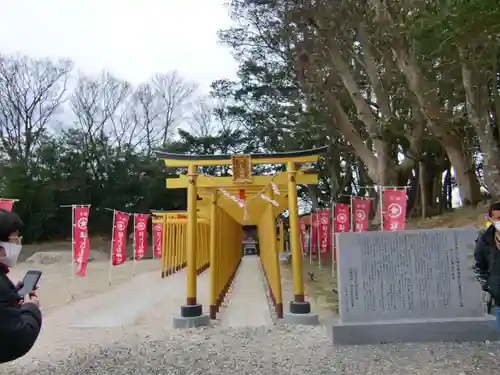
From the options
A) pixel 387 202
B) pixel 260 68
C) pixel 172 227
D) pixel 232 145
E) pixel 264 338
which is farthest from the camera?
pixel 232 145

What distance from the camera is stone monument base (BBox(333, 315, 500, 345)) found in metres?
4.78

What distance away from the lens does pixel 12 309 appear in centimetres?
189

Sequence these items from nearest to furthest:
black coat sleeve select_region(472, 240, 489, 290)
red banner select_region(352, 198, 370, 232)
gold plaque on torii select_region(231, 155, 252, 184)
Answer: black coat sleeve select_region(472, 240, 489, 290)
gold plaque on torii select_region(231, 155, 252, 184)
red banner select_region(352, 198, 370, 232)

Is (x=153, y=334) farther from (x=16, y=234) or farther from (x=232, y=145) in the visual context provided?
(x=232, y=145)

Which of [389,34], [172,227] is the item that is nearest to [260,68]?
[172,227]

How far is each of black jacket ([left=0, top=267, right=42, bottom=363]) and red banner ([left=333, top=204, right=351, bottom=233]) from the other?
1400 centimetres

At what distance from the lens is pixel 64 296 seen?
12484mm

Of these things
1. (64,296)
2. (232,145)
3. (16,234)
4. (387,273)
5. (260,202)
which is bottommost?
(64,296)

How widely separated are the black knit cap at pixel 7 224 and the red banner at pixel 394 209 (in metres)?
10.1

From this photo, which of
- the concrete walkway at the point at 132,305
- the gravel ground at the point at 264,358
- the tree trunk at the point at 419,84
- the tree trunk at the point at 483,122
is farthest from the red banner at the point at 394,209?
the gravel ground at the point at 264,358

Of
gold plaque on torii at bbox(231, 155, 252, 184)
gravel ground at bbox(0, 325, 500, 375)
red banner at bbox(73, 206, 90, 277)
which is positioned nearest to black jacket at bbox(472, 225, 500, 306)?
gravel ground at bbox(0, 325, 500, 375)

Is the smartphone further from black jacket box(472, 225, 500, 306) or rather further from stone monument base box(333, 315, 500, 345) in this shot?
stone monument base box(333, 315, 500, 345)

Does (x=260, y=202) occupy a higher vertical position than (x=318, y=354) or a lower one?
higher

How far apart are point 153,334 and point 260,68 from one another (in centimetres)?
1756
